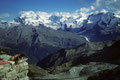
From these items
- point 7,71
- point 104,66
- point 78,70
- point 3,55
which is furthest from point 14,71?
point 104,66

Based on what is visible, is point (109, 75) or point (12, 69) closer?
point (12, 69)

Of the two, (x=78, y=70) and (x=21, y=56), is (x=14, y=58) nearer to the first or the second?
(x=21, y=56)

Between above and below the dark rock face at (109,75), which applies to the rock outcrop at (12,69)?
above

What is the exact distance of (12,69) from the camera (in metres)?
18.4

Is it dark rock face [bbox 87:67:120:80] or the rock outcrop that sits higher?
the rock outcrop

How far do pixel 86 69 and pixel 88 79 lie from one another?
18.4 ft

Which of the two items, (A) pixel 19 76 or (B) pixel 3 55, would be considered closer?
(A) pixel 19 76

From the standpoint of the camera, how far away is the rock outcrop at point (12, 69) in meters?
17.5

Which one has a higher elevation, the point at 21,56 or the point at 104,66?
the point at 21,56

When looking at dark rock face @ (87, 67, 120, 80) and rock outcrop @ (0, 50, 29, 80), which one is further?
dark rock face @ (87, 67, 120, 80)

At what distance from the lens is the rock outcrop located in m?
17.5

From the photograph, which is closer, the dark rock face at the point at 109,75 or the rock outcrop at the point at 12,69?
the rock outcrop at the point at 12,69

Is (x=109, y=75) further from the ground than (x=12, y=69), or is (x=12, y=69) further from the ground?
(x=12, y=69)

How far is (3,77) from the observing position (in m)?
17.5
